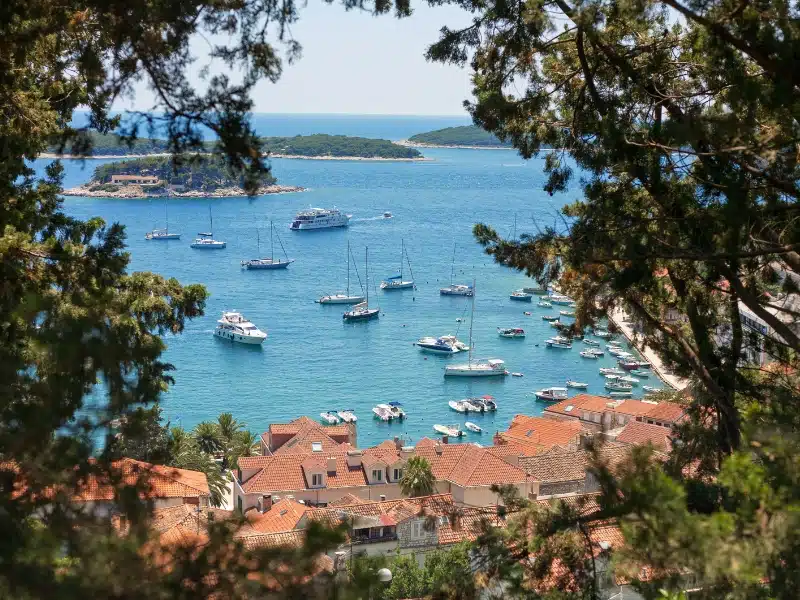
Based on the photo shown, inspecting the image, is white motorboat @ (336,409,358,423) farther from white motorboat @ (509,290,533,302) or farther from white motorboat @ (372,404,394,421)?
white motorboat @ (509,290,533,302)

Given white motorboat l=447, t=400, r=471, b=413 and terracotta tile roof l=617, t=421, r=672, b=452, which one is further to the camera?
white motorboat l=447, t=400, r=471, b=413

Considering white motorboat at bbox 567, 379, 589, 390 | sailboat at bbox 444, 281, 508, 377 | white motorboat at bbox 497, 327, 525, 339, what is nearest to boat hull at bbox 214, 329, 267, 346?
sailboat at bbox 444, 281, 508, 377

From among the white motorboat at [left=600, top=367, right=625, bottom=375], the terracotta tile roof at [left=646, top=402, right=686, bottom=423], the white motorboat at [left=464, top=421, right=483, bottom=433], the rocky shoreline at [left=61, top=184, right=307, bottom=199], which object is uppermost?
the rocky shoreline at [left=61, top=184, right=307, bottom=199]

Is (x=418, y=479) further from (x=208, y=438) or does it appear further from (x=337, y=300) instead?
(x=337, y=300)

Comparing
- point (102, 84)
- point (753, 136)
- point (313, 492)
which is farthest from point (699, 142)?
point (313, 492)

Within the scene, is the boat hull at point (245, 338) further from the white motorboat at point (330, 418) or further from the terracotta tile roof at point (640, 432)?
the terracotta tile roof at point (640, 432)

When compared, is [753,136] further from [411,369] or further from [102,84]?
[411,369]


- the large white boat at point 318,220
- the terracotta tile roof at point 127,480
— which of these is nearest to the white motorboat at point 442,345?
the large white boat at point 318,220
